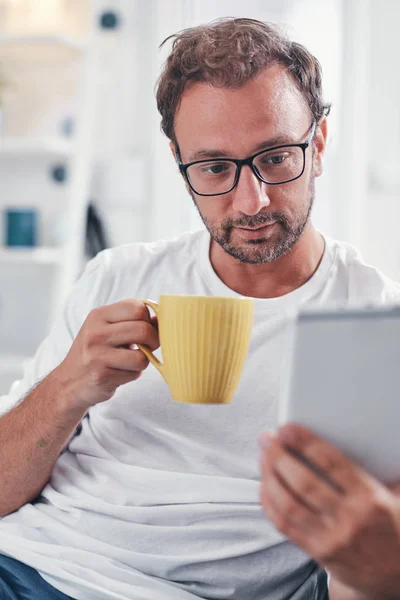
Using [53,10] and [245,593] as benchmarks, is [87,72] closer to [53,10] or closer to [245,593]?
[53,10]

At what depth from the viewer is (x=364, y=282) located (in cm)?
116

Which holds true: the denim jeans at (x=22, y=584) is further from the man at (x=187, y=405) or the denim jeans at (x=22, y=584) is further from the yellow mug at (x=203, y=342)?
the yellow mug at (x=203, y=342)

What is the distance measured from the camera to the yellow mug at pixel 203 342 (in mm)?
771

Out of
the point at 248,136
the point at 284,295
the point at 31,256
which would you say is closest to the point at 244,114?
the point at 248,136

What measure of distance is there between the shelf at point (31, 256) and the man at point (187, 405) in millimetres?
1357

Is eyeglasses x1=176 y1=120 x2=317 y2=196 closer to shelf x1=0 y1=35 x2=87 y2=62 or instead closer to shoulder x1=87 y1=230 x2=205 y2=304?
shoulder x1=87 y1=230 x2=205 y2=304

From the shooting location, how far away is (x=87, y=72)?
2625 millimetres

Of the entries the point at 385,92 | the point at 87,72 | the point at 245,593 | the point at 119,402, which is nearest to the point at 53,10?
the point at 87,72

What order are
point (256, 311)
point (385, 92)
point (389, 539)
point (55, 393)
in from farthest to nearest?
1. point (385, 92)
2. point (256, 311)
3. point (55, 393)
4. point (389, 539)

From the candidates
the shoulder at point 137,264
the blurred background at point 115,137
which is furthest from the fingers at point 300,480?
the blurred background at point 115,137

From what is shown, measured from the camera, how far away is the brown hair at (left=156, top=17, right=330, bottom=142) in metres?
1.12

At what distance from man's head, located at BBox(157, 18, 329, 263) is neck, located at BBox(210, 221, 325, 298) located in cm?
4

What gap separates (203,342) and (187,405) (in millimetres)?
339

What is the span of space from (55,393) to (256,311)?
1.05 feet
